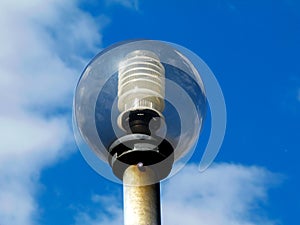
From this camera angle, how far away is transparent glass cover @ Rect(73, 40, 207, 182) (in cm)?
416

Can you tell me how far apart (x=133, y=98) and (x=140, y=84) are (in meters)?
0.09

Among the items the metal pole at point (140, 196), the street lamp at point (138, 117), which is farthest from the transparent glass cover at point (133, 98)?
the metal pole at point (140, 196)

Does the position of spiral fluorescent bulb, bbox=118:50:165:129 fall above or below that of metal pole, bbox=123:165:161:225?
above

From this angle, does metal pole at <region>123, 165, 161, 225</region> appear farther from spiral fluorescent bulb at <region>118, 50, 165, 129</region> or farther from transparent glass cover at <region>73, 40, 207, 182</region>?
spiral fluorescent bulb at <region>118, 50, 165, 129</region>

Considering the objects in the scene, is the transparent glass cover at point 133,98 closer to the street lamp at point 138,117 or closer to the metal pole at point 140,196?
the street lamp at point 138,117

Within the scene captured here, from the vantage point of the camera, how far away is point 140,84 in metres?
4.16

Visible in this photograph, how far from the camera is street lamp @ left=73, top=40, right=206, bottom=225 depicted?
13.6 ft

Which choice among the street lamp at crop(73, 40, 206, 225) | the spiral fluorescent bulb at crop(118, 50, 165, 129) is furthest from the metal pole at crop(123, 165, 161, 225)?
the spiral fluorescent bulb at crop(118, 50, 165, 129)

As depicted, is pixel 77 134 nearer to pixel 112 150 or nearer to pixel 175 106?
pixel 112 150

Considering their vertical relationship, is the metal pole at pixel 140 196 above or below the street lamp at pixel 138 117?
below

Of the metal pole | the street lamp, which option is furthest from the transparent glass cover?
the metal pole

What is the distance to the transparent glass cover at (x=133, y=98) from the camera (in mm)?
4164

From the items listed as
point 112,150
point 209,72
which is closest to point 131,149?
point 112,150

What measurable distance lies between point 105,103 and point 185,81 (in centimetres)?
48
